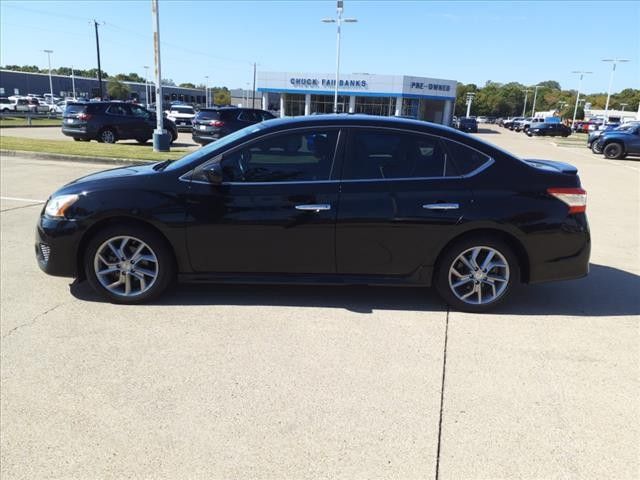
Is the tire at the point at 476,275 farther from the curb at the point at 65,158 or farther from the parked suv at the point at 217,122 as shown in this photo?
the parked suv at the point at 217,122

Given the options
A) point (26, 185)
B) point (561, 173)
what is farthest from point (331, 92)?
point (561, 173)

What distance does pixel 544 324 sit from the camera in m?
4.41

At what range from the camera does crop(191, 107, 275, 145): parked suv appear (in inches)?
767

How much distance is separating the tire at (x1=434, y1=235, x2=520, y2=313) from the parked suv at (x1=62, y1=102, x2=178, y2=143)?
18.5m

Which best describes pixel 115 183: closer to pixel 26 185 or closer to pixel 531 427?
pixel 531 427

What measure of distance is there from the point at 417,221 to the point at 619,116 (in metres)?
106

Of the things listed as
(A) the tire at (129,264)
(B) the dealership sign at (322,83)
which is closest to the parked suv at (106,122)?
(A) the tire at (129,264)

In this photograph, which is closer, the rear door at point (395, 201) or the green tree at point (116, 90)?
the rear door at point (395, 201)

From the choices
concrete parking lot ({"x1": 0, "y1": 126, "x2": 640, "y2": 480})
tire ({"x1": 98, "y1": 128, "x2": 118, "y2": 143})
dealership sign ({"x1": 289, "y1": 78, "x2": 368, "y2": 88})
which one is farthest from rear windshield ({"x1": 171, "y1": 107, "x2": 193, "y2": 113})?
concrete parking lot ({"x1": 0, "y1": 126, "x2": 640, "y2": 480})

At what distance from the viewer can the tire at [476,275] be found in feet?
14.7

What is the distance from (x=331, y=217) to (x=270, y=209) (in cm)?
52

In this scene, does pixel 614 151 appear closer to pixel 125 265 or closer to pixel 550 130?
pixel 125 265

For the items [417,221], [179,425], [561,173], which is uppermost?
[561,173]

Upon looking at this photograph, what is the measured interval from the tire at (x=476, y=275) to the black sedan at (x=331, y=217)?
12mm
